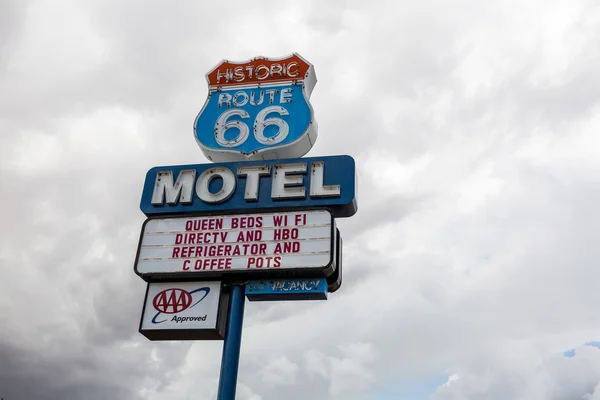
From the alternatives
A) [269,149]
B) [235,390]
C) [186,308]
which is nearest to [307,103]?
[269,149]

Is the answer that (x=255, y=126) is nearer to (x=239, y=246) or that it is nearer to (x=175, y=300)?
(x=239, y=246)

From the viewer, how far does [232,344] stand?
495 inches

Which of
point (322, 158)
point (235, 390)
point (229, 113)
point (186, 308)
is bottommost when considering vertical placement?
point (235, 390)

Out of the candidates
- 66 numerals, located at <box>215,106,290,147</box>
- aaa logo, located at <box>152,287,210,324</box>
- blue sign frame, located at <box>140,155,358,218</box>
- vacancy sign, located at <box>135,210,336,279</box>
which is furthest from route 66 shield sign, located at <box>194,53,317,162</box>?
aaa logo, located at <box>152,287,210,324</box>

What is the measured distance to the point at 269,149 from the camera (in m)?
15.2

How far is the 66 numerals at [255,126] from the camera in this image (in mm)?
15391

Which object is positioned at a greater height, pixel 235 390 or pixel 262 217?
pixel 262 217

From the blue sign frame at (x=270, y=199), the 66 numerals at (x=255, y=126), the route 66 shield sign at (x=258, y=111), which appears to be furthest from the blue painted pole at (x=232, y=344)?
the 66 numerals at (x=255, y=126)

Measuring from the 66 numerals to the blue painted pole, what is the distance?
4164 mm

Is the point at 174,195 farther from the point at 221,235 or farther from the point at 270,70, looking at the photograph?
the point at 270,70

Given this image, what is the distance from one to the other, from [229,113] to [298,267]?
540 centimetres

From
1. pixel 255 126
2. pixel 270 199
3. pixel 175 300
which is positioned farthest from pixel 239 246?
pixel 255 126

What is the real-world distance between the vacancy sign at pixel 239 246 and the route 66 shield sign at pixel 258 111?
2218 mm

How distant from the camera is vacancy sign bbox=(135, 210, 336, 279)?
510 inches
